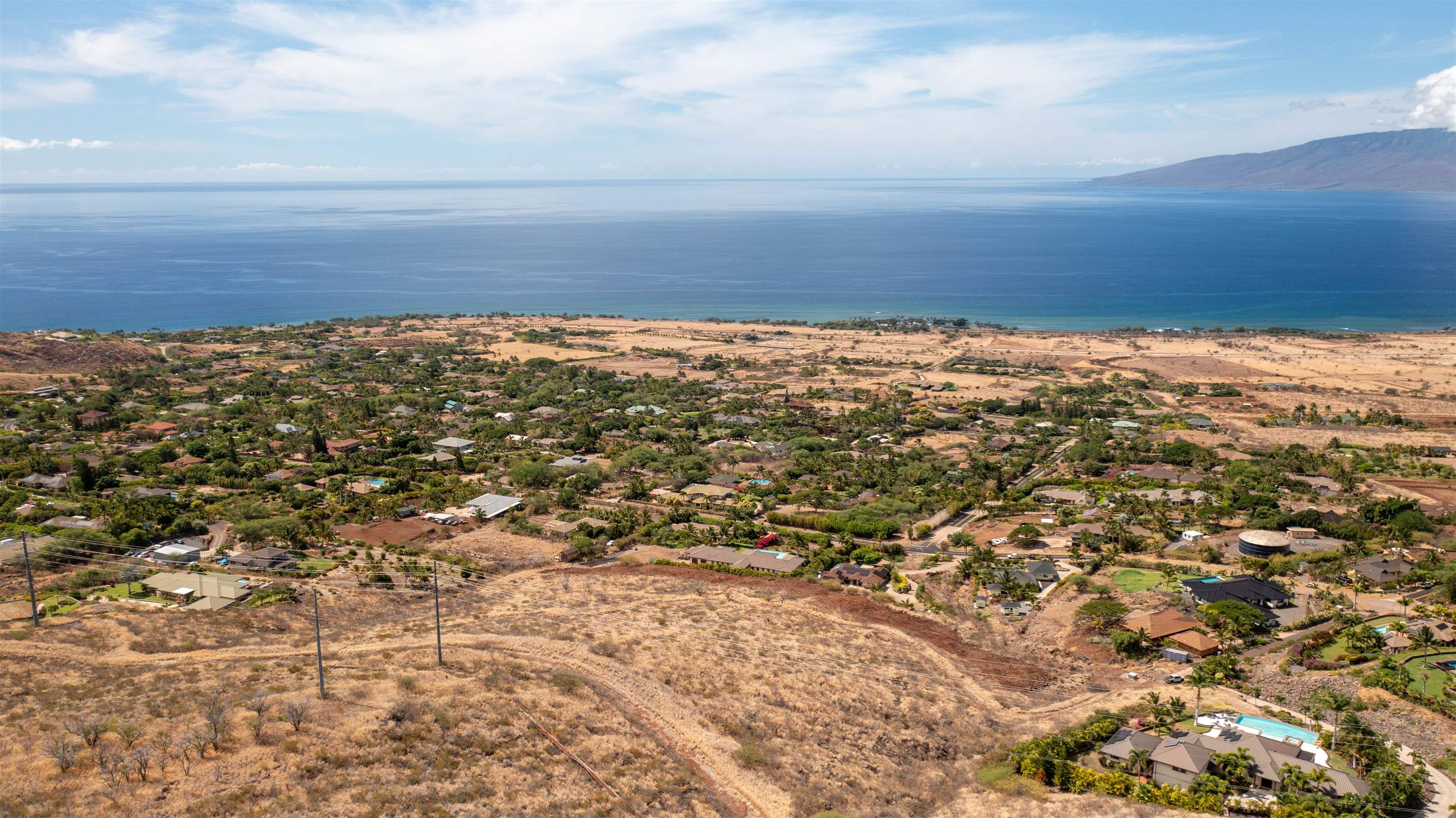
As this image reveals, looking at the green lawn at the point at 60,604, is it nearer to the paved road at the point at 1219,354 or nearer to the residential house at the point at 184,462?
the residential house at the point at 184,462

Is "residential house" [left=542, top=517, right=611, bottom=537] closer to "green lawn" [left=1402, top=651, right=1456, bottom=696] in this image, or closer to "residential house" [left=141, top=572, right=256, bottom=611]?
"residential house" [left=141, top=572, right=256, bottom=611]

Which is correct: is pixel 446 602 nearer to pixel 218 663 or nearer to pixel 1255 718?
pixel 218 663

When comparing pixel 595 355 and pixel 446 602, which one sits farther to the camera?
pixel 595 355

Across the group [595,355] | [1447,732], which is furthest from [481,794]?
[595,355]

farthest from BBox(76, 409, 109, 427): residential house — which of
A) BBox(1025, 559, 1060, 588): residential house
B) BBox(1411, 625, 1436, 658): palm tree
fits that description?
BBox(1411, 625, 1436, 658): palm tree

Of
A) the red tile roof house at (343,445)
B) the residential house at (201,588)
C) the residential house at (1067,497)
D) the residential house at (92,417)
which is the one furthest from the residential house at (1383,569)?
the residential house at (92,417)

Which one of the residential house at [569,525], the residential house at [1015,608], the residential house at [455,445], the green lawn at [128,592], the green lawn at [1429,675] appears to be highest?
the green lawn at [128,592]
